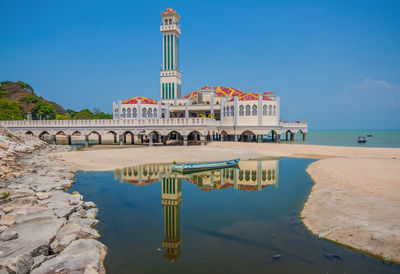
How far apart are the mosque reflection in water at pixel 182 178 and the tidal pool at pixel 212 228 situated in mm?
70

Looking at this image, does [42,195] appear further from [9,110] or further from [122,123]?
[9,110]

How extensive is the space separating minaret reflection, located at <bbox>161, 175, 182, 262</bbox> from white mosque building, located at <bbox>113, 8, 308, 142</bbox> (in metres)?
29.0

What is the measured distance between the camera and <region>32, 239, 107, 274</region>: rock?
686cm

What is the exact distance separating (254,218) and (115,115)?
49.2 meters

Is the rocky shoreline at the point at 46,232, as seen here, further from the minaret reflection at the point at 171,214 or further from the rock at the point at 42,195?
the minaret reflection at the point at 171,214

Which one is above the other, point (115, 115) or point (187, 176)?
point (115, 115)

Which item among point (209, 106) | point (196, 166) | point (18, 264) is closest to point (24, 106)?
point (209, 106)

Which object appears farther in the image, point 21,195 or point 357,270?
point 21,195

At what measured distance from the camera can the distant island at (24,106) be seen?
73.0 metres

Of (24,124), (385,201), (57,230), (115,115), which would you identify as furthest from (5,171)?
(115,115)

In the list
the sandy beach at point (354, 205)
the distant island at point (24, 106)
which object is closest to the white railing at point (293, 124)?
the sandy beach at point (354, 205)

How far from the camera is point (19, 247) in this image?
25.3 feet

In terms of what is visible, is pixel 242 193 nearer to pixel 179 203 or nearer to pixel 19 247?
pixel 179 203

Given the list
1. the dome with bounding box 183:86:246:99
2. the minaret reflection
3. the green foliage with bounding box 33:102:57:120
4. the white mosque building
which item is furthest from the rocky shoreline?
the green foliage with bounding box 33:102:57:120
